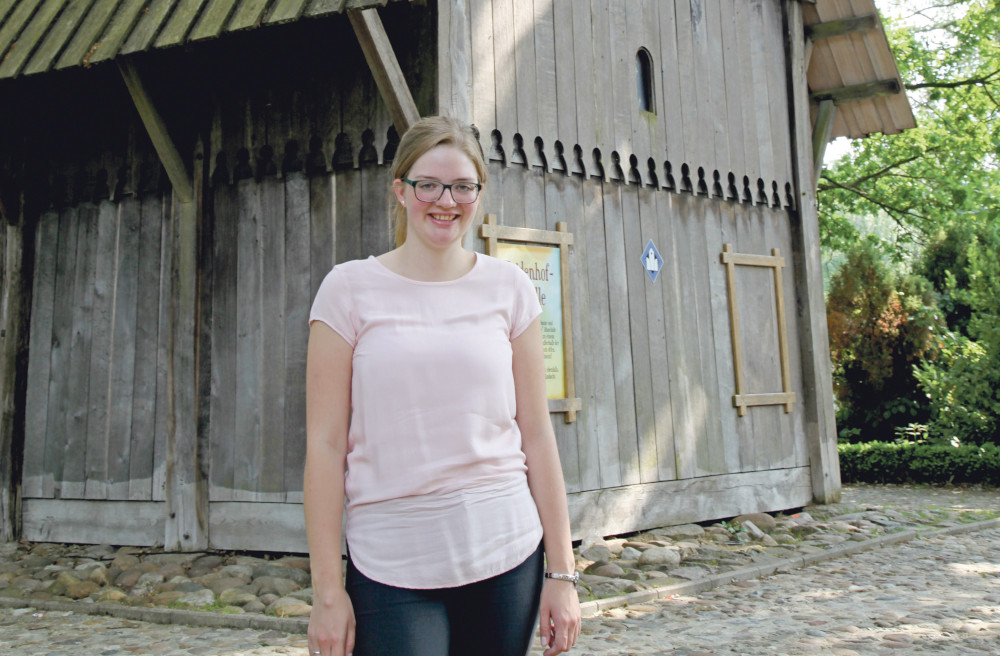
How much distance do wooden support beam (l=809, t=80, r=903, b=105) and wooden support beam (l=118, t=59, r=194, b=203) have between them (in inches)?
283

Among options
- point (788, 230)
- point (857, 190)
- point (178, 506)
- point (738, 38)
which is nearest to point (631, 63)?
point (738, 38)

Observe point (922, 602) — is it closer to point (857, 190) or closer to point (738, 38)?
point (738, 38)

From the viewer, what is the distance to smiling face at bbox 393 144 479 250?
2.08m

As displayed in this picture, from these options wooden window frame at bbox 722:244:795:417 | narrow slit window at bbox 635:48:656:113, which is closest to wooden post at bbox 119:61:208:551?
narrow slit window at bbox 635:48:656:113

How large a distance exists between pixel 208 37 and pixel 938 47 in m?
15.9

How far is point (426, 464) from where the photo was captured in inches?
76.7

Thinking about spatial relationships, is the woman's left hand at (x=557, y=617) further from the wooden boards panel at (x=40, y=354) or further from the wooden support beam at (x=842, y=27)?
the wooden support beam at (x=842, y=27)

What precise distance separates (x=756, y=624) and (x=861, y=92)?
7.51m

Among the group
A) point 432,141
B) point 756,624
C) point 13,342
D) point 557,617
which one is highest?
point 13,342

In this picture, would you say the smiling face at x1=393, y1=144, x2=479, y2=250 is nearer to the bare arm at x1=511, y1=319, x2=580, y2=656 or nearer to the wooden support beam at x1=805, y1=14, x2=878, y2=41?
the bare arm at x1=511, y1=319, x2=580, y2=656

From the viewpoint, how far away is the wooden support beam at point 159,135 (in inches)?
283

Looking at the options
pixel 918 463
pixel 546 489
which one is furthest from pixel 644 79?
pixel 918 463

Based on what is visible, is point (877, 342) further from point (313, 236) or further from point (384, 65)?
point (384, 65)

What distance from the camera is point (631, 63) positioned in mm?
8617
